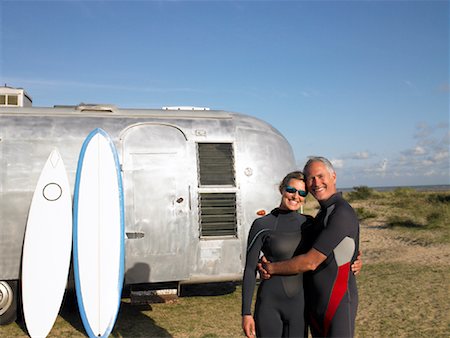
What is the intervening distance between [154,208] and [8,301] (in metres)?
2.24

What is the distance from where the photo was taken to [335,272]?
9.72 ft

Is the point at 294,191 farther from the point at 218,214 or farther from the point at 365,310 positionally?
the point at 365,310

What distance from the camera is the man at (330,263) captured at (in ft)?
9.50

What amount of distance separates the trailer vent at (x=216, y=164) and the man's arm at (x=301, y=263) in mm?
3315

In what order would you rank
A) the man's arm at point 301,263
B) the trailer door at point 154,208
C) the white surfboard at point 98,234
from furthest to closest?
the trailer door at point 154,208
the white surfboard at point 98,234
the man's arm at point 301,263

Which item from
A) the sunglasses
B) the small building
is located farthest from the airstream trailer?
the sunglasses

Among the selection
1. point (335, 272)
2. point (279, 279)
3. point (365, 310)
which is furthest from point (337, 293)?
point (365, 310)

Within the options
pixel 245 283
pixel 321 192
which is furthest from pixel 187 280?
pixel 321 192

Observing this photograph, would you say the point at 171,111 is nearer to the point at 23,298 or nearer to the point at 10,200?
the point at 10,200

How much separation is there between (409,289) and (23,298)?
6237 mm

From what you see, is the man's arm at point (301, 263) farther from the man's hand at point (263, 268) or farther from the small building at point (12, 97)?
the small building at point (12, 97)

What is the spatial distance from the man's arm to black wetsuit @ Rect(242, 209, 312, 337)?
158 mm

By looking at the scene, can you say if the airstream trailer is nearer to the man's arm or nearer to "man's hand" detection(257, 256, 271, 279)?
"man's hand" detection(257, 256, 271, 279)

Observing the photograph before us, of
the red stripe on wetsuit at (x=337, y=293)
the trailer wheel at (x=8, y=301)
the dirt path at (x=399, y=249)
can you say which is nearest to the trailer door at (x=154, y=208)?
the trailer wheel at (x=8, y=301)
